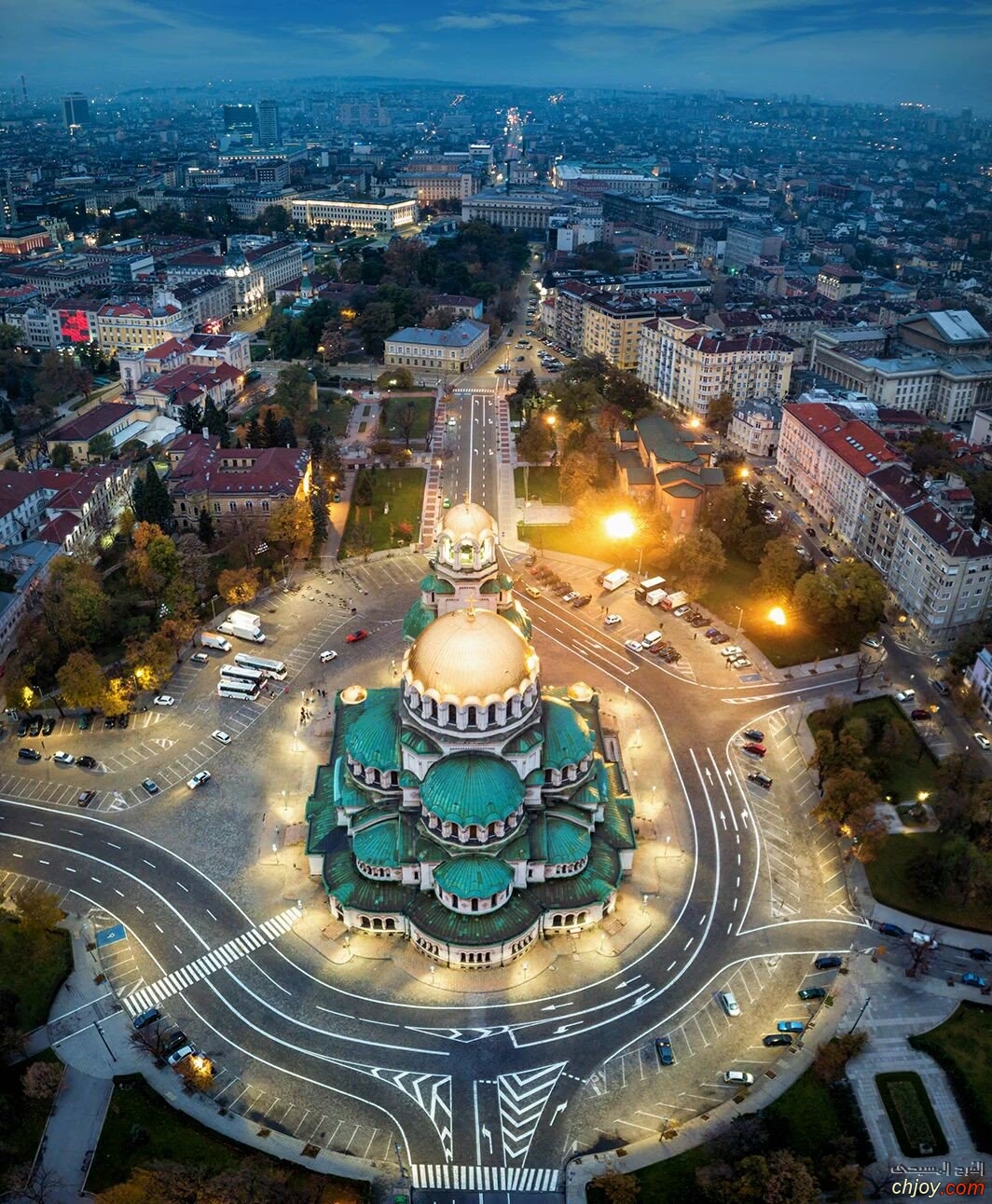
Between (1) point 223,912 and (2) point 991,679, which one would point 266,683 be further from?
(2) point 991,679

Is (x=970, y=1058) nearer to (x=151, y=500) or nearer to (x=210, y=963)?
(x=210, y=963)

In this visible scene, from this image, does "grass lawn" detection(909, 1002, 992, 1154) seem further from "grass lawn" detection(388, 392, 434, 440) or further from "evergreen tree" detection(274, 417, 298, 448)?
"grass lawn" detection(388, 392, 434, 440)

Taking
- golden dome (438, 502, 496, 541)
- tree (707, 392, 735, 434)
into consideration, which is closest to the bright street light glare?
golden dome (438, 502, 496, 541)

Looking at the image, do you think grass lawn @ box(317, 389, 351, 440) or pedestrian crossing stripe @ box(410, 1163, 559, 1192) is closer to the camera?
pedestrian crossing stripe @ box(410, 1163, 559, 1192)

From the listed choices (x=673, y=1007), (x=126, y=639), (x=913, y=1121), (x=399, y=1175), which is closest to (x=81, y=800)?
(x=126, y=639)

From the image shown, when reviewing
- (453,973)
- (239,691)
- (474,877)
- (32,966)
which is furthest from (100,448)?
(453,973)
